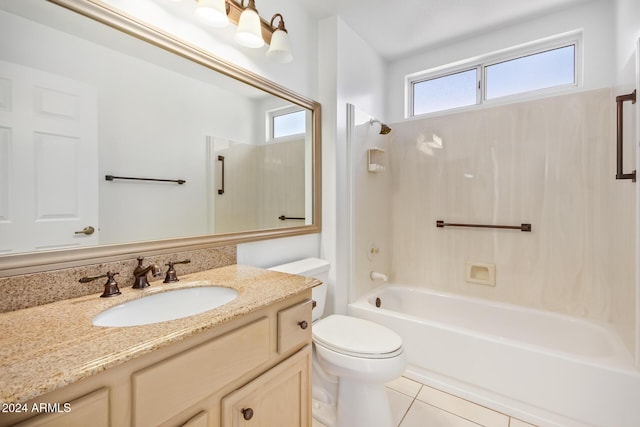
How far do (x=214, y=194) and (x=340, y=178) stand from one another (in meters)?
0.96

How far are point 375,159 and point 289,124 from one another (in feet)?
2.79

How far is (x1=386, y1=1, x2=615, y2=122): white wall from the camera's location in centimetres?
190

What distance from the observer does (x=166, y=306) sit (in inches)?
41.8

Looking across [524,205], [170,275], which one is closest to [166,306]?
[170,275]

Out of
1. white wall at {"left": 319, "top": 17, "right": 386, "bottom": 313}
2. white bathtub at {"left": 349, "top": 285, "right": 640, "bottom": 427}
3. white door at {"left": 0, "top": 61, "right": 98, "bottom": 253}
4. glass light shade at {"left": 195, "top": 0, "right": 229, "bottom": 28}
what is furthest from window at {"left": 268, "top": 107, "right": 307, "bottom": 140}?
white bathtub at {"left": 349, "top": 285, "right": 640, "bottom": 427}

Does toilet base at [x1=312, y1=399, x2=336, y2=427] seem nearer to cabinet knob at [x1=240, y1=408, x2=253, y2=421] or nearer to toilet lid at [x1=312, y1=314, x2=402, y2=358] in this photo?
toilet lid at [x1=312, y1=314, x2=402, y2=358]

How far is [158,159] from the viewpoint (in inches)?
47.5

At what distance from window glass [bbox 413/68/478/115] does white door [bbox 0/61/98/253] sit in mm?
2523

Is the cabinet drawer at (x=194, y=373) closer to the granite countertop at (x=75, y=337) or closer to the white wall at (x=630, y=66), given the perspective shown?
the granite countertop at (x=75, y=337)

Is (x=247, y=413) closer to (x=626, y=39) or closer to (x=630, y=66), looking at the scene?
(x=630, y=66)

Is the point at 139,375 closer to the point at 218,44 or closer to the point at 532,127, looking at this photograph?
the point at 218,44

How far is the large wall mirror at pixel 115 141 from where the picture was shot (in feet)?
2.80

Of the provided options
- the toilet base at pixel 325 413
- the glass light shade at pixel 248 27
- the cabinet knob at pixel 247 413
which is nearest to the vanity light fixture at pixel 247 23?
the glass light shade at pixel 248 27

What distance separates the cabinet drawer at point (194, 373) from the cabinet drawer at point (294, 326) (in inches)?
2.7
